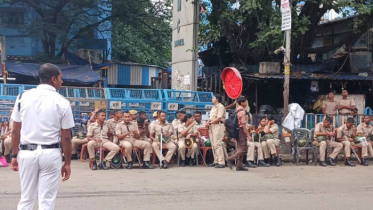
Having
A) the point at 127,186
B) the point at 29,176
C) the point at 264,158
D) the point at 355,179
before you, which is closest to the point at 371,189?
the point at 355,179

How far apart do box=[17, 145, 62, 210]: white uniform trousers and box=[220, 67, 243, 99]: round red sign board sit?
296 inches

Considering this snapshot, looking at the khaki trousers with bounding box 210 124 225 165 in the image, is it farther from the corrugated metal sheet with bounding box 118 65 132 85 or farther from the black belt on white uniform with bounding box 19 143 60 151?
the corrugated metal sheet with bounding box 118 65 132 85

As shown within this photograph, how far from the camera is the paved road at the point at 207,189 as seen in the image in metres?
7.12

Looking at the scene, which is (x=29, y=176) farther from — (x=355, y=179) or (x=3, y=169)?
(x=355, y=179)

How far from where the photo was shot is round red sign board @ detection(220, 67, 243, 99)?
11.6 m

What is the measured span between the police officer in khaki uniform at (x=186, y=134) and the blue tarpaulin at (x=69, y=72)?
950cm

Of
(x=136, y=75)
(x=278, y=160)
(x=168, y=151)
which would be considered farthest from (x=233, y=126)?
(x=136, y=75)

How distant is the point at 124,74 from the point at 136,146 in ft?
49.5

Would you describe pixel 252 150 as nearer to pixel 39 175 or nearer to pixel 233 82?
pixel 233 82

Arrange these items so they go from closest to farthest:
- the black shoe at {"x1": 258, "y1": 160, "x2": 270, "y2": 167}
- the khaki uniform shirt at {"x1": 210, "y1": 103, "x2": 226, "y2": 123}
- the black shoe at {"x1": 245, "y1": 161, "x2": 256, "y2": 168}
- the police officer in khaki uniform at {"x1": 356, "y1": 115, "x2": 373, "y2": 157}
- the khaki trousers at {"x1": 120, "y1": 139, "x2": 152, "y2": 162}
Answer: the khaki trousers at {"x1": 120, "y1": 139, "x2": 152, "y2": 162}, the khaki uniform shirt at {"x1": 210, "y1": 103, "x2": 226, "y2": 123}, the black shoe at {"x1": 245, "y1": 161, "x2": 256, "y2": 168}, the black shoe at {"x1": 258, "y1": 160, "x2": 270, "y2": 167}, the police officer in khaki uniform at {"x1": 356, "y1": 115, "x2": 373, "y2": 157}

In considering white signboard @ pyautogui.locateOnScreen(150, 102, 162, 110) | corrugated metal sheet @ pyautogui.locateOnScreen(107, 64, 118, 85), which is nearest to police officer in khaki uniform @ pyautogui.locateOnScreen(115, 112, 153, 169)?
white signboard @ pyautogui.locateOnScreen(150, 102, 162, 110)

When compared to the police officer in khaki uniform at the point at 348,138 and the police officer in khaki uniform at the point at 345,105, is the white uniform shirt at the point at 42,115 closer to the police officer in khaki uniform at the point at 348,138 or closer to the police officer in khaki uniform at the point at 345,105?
the police officer in khaki uniform at the point at 348,138

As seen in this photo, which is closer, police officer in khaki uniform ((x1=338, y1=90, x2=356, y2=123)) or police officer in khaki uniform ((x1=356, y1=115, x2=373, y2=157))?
police officer in khaki uniform ((x1=356, y1=115, x2=373, y2=157))

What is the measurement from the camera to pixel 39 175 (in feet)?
14.6
